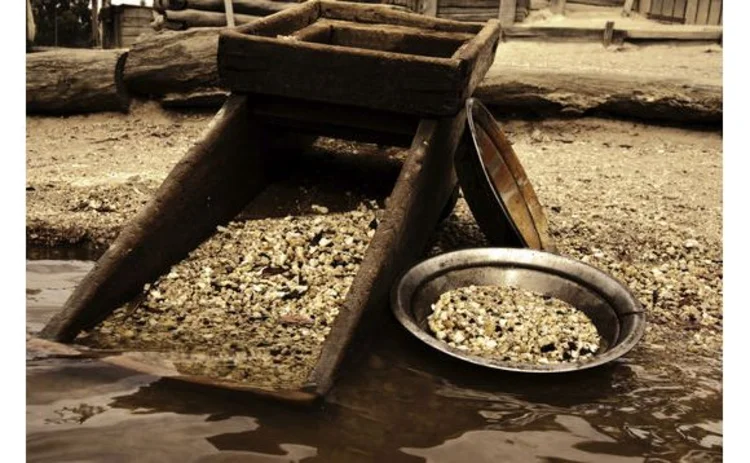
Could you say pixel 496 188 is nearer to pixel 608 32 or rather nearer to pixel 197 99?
pixel 197 99

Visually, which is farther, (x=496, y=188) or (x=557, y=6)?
(x=557, y=6)

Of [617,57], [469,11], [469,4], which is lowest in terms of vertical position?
[617,57]

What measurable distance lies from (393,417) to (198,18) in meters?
9.22

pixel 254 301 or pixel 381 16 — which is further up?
pixel 381 16

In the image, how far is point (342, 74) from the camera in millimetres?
3592

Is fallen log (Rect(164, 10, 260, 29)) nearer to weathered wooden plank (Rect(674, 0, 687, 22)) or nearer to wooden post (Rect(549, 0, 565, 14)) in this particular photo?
wooden post (Rect(549, 0, 565, 14))

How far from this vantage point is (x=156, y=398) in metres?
2.72

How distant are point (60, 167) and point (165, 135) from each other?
1.07 meters

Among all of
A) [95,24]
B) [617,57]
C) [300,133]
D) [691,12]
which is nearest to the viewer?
[300,133]

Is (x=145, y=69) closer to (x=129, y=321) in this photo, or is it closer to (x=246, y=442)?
(x=129, y=321)

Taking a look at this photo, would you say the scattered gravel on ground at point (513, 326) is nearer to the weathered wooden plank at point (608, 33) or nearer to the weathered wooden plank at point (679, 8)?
the weathered wooden plank at point (608, 33)

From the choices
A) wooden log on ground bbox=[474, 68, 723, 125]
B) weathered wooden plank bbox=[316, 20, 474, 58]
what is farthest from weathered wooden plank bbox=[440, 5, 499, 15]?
weathered wooden plank bbox=[316, 20, 474, 58]

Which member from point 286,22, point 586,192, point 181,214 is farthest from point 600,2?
point 181,214

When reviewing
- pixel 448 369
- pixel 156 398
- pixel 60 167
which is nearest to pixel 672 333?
pixel 448 369
